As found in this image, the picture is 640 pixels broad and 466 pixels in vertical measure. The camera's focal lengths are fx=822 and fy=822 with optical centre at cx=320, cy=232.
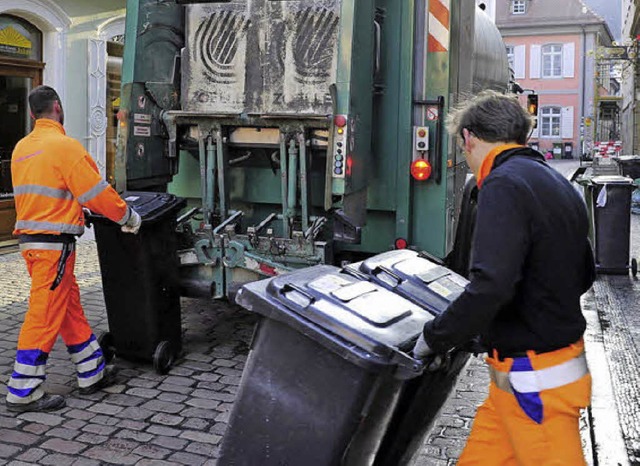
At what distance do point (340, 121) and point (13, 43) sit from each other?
19.4 ft

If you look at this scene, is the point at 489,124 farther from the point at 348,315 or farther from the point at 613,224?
the point at 613,224

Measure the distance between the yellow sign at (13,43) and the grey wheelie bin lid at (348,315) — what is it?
7446 millimetres

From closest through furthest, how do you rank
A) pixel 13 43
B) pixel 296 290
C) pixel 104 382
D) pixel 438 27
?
pixel 296 290, pixel 104 382, pixel 438 27, pixel 13 43

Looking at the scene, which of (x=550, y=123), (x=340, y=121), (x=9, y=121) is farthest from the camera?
(x=550, y=123)

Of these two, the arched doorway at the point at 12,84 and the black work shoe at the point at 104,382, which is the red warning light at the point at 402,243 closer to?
the black work shoe at the point at 104,382

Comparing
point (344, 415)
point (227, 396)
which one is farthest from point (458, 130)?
point (227, 396)

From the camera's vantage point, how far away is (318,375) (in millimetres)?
2438

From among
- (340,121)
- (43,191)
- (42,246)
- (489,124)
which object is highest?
(340,121)

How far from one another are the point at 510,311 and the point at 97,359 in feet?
8.92

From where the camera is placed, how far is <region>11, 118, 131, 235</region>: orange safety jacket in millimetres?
4148

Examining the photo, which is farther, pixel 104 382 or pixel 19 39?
pixel 19 39

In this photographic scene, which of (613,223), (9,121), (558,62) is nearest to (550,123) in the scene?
(558,62)

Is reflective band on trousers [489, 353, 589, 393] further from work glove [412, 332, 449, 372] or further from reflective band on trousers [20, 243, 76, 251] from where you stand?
reflective band on trousers [20, 243, 76, 251]

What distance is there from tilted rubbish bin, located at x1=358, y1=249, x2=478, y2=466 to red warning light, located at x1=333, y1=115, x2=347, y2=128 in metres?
1.66
